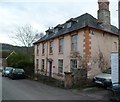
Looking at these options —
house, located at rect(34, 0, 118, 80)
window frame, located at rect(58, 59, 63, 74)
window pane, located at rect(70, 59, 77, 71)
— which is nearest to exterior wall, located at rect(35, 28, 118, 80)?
house, located at rect(34, 0, 118, 80)

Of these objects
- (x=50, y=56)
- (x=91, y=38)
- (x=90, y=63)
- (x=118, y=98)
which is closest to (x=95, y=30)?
(x=91, y=38)

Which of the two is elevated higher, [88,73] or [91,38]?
[91,38]

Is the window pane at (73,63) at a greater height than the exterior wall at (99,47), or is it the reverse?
the exterior wall at (99,47)

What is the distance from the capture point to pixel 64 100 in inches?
441

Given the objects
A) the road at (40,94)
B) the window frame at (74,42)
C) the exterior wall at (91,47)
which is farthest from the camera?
the window frame at (74,42)

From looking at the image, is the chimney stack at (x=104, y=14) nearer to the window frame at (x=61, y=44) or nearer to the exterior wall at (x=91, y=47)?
the exterior wall at (x=91, y=47)

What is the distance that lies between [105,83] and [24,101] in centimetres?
705

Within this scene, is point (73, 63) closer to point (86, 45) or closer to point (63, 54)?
point (63, 54)

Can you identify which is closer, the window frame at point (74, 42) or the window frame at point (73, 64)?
the window frame at point (73, 64)

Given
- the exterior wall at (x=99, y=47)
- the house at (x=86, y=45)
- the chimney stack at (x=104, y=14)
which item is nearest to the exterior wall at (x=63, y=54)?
the house at (x=86, y=45)

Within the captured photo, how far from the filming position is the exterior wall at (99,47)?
1855 cm

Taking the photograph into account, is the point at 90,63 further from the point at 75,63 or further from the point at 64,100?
the point at 64,100

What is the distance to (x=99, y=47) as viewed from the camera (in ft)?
63.2

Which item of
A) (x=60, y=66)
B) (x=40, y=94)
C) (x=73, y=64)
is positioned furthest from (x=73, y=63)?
(x=40, y=94)
